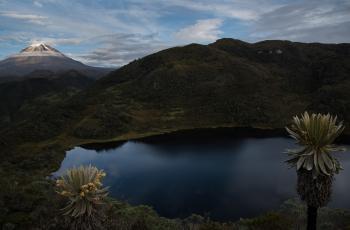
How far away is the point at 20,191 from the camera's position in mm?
31781

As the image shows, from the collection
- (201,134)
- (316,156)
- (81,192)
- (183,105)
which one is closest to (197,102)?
(183,105)

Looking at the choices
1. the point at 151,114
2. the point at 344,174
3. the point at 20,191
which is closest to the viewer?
the point at 20,191

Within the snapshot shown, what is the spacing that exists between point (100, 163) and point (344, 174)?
51010 mm

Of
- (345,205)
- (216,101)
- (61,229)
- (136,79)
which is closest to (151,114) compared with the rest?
(216,101)

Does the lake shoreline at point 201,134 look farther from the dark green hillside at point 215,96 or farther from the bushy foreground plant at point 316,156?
the bushy foreground plant at point 316,156

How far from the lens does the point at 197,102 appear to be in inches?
6112

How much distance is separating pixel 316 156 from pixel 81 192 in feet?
38.2

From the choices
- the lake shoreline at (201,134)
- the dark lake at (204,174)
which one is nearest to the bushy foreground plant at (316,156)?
the dark lake at (204,174)

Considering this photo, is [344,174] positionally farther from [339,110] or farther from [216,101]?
[216,101]

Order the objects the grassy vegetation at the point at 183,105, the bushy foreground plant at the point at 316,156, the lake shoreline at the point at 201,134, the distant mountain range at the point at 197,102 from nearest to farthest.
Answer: the bushy foreground plant at the point at 316,156, the lake shoreline at the point at 201,134, the grassy vegetation at the point at 183,105, the distant mountain range at the point at 197,102

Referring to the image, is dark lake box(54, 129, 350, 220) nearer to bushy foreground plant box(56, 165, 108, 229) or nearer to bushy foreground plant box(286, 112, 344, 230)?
bushy foreground plant box(286, 112, 344, 230)

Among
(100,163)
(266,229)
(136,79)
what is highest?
(136,79)

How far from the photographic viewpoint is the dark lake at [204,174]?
185ft

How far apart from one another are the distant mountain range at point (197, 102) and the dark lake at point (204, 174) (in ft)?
60.2
